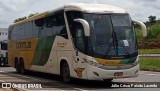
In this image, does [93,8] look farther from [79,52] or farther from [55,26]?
[55,26]

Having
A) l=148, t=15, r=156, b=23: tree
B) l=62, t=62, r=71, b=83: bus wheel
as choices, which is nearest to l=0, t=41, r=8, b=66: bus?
l=62, t=62, r=71, b=83: bus wheel

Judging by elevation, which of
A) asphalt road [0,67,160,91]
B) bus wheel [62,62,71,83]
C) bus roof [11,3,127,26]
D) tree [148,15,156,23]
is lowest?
asphalt road [0,67,160,91]

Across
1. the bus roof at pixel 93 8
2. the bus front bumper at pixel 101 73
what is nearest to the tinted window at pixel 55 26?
the bus roof at pixel 93 8

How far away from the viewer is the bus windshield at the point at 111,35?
1563 cm

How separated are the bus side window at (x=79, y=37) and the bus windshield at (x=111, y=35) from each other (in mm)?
474

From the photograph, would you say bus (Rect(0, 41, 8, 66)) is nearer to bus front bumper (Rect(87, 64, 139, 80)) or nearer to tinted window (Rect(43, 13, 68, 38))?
tinted window (Rect(43, 13, 68, 38))

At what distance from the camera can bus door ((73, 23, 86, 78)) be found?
16.0 m

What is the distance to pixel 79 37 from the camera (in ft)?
53.4

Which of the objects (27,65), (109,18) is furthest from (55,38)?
(27,65)

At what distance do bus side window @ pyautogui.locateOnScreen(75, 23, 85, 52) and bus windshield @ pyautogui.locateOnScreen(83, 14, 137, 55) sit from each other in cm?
47

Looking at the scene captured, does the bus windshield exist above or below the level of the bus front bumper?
above

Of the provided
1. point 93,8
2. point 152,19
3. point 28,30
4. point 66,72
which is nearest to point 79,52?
point 93,8

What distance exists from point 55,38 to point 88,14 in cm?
330

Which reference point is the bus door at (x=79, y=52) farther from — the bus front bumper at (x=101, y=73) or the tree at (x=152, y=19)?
the tree at (x=152, y=19)
